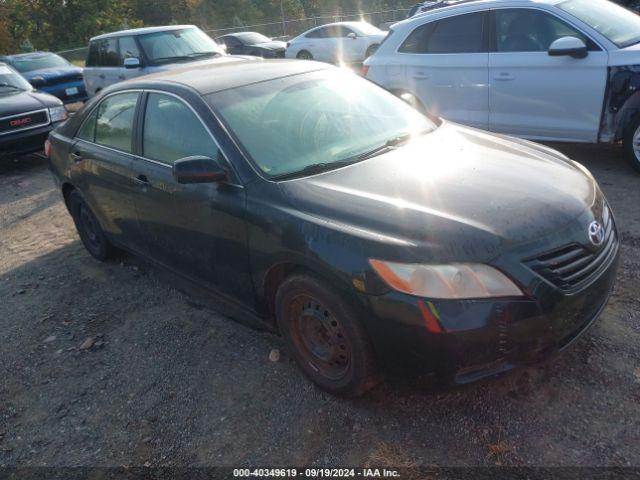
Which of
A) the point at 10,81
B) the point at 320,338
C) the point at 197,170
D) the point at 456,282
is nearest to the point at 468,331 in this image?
the point at 456,282

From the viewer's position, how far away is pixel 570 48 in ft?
17.1

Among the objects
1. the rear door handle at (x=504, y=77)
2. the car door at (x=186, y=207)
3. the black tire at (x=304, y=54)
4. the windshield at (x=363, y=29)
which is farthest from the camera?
the black tire at (x=304, y=54)

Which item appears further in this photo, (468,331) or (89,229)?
(89,229)

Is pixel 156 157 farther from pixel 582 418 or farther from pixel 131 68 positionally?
pixel 131 68

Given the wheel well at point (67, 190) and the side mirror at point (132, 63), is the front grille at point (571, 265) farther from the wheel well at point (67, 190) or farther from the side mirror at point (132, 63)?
the side mirror at point (132, 63)

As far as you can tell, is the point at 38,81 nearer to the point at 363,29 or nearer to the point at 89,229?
the point at 89,229

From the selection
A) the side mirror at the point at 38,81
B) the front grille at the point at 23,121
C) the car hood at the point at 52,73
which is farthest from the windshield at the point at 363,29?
the front grille at the point at 23,121

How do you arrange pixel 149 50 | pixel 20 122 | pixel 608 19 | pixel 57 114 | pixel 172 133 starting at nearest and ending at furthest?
pixel 172 133
pixel 608 19
pixel 20 122
pixel 57 114
pixel 149 50

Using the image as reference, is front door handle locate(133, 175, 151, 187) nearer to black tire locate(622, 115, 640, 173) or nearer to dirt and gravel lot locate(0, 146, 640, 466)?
dirt and gravel lot locate(0, 146, 640, 466)

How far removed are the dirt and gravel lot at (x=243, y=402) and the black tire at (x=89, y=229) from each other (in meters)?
0.64

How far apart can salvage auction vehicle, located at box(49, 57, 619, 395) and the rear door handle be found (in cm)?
250

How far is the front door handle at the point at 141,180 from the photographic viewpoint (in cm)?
364

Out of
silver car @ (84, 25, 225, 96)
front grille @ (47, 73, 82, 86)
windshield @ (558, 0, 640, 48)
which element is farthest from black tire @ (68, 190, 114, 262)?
front grille @ (47, 73, 82, 86)

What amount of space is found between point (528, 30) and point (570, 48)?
25.9 inches
